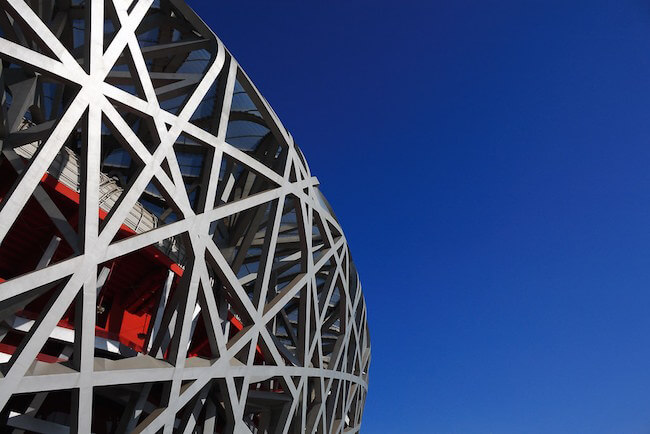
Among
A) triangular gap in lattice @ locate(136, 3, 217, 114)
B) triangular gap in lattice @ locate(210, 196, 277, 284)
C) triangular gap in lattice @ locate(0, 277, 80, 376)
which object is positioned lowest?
triangular gap in lattice @ locate(0, 277, 80, 376)

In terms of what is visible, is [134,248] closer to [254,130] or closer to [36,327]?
[36,327]

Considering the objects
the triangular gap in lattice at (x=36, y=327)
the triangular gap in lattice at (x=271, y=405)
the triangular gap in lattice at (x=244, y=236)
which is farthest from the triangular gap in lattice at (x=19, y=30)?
the triangular gap in lattice at (x=271, y=405)

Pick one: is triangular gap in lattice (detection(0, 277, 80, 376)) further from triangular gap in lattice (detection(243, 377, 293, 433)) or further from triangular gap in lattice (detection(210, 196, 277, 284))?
triangular gap in lattice (detection(243, 377, 293, 433))

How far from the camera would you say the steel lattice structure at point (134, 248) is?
7375 millimetres

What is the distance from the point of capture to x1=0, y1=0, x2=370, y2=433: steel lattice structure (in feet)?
24.2

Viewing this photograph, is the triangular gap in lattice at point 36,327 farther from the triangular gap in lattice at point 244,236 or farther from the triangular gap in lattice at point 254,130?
the triangular gap in lattice at point 254,130

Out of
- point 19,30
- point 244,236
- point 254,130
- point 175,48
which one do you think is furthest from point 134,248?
point 254,130

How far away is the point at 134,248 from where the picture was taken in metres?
8.41

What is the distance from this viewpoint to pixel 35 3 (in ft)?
40.2

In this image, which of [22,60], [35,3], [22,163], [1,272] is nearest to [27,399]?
[1,272]

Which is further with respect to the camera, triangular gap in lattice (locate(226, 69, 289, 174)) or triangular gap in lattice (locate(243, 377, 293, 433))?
triangular gap in lattice (locate(226, 69, 289, 174))

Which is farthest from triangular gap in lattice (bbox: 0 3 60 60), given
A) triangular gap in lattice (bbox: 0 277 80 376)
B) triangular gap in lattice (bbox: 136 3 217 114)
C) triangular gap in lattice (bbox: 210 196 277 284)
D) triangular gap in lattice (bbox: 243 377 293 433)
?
triangular gap in lattice (bbox: 243 377 293 433)

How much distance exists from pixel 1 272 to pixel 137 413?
5.59 m

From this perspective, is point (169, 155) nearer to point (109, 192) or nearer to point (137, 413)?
point (109, 192)
